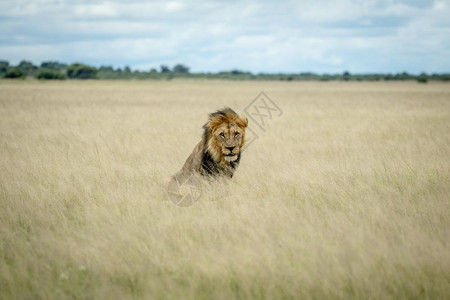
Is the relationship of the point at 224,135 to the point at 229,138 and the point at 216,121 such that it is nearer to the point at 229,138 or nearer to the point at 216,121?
the point at 229,138

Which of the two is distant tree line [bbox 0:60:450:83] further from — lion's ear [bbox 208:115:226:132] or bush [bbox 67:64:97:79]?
lion's ear [bbox 208:115:226:132]

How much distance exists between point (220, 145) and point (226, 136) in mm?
167

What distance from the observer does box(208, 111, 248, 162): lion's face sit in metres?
5.57

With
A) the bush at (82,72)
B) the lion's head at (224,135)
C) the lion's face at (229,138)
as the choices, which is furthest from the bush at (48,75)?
the lion's face at (229,138)

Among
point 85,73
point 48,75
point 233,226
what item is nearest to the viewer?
point 233,226

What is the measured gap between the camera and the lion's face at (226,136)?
5.57 m

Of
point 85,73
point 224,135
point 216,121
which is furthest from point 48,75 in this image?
point 224,135

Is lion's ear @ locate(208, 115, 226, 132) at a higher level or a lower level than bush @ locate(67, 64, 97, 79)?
lower

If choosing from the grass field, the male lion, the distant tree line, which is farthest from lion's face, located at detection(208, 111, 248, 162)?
the distant tree line

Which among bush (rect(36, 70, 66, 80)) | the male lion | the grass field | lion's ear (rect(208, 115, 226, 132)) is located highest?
bush (rect(36, 70, 66, 80))

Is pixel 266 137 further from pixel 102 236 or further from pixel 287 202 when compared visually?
pixel 102 236

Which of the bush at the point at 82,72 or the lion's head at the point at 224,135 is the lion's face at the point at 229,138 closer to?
the lion's head at the point at 224,135

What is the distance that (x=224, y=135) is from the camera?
Answer: 5.59 meters

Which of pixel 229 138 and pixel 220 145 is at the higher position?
pixel 229 138
